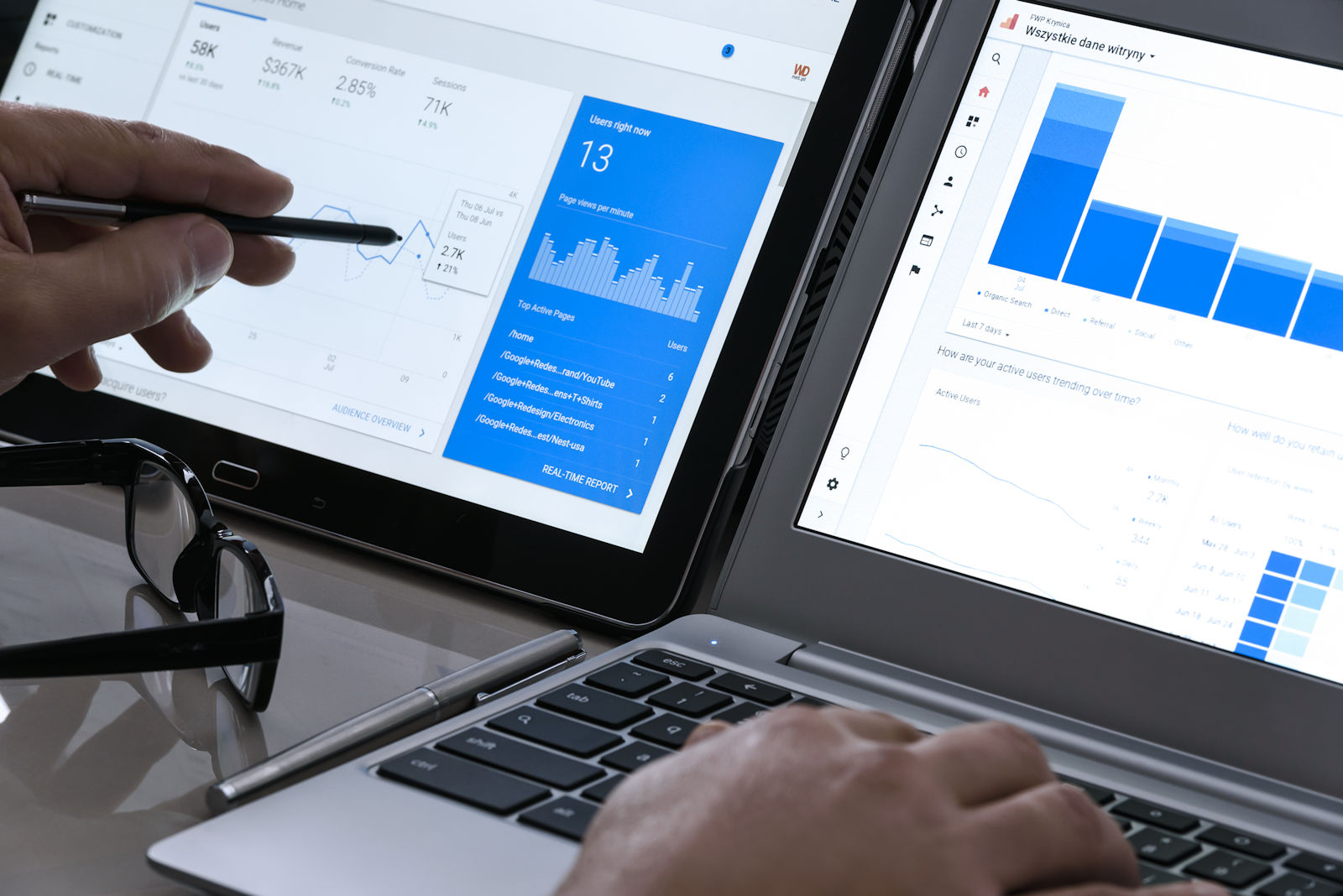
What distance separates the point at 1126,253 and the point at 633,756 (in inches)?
14.6

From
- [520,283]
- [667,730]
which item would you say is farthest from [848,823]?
[520,283]

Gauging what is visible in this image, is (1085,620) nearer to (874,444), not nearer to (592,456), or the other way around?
(874,444)

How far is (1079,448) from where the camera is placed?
56 centimetres

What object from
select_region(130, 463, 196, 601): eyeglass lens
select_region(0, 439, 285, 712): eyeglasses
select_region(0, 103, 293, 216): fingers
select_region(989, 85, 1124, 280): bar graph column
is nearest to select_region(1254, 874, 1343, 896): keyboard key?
select_region(989, 85, 1124, 280): bar graph column

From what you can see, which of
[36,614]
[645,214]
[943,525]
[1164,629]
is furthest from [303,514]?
[1164,629]

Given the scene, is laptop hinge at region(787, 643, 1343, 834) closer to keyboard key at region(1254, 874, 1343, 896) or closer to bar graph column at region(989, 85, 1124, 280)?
keyboard key at region(1254, 874, 1343, 896)

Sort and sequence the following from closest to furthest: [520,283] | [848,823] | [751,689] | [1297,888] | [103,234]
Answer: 1. [848,823]
2. [1297,888]
3. [751,689]
4. [103,234]
5. [520,283]

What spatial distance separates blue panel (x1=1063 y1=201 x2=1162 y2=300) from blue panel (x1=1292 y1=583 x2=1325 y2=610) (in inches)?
6.7

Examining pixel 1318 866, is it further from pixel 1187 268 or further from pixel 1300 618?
pixel 1187 268

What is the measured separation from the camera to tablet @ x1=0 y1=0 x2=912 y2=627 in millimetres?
679

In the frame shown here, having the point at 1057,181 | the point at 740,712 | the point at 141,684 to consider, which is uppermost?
the point at 1057,181

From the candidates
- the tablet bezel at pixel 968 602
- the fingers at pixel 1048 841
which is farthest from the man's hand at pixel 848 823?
the tablet bezel at pixel 968 602

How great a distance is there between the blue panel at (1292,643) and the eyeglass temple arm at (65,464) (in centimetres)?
64

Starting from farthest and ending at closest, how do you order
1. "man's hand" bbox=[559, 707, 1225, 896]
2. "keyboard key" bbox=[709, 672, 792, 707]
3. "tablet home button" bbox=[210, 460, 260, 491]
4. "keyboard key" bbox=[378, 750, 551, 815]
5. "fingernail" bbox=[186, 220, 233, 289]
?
"tablet home button" bbox=[210, 460, 260, 491] → "fingernail" bbox=[186, 220, 233, 289] → "keyboard key" bbox=[709, 672, 792, 707] → "keyboard key" bbox=[378, 750, 551, 815] → "man's hand" bbox=[559, 707, 1225, 896]
